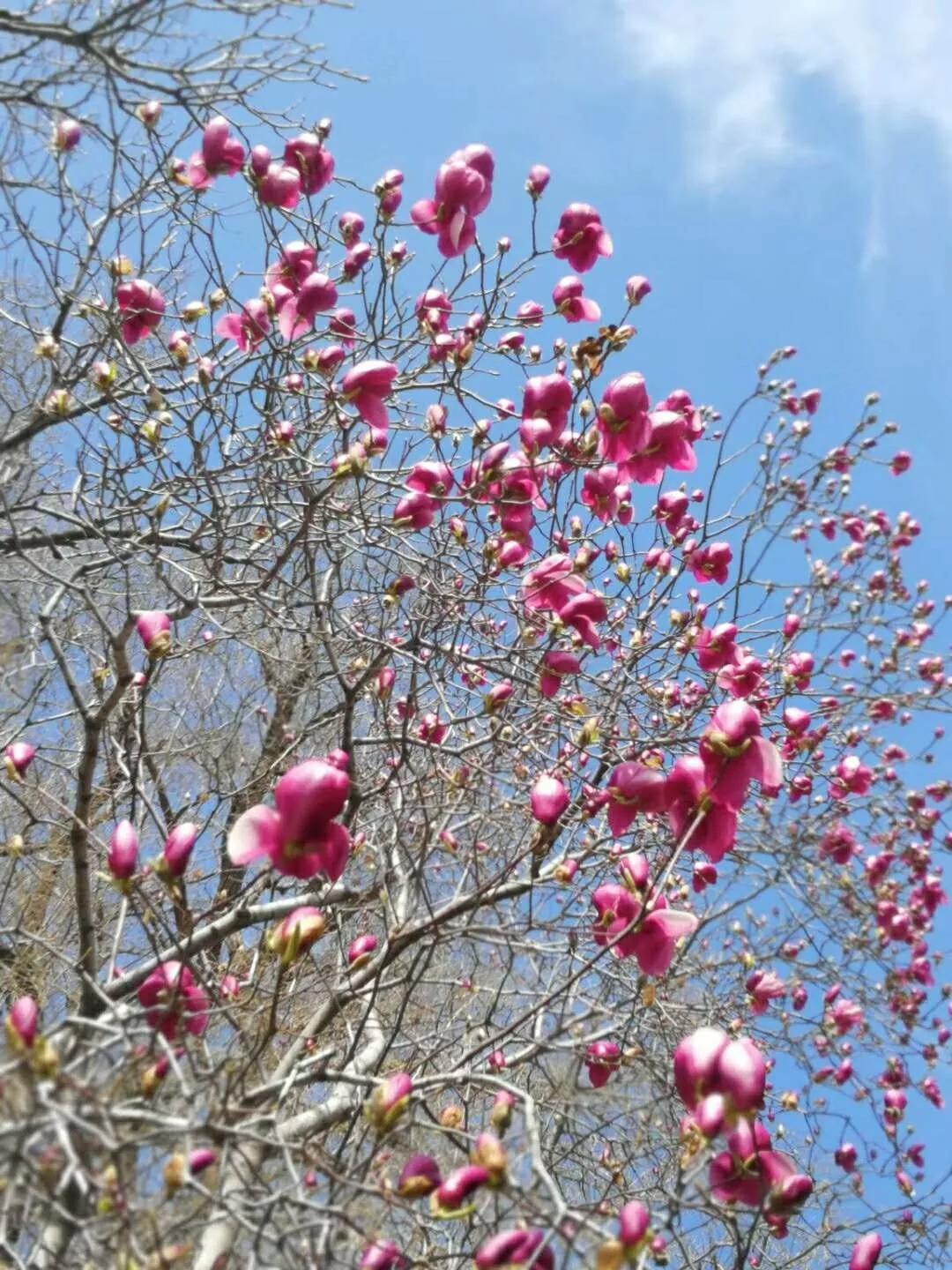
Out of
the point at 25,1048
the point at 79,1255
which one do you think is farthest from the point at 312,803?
the point at 79,1255

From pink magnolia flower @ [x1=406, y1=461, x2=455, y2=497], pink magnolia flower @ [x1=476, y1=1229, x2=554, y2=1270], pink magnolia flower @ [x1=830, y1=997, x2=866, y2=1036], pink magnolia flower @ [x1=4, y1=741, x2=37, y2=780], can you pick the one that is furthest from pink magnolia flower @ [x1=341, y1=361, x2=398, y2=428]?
pink magnolia flower @ [x1=830, y1=997, x2=866, y2=1036]

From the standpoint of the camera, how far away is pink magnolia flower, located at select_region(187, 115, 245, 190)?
7.72 ft

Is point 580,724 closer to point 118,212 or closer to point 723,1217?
point 723,1217

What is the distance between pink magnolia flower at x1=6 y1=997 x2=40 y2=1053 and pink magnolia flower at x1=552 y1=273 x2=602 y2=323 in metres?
2.08

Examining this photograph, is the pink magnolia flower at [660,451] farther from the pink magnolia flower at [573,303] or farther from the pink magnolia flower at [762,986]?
the pink magnolia flower at [762,986]

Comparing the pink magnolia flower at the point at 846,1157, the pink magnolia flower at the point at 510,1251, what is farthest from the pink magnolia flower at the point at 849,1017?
the pink magnolia flower at the point at 510,1251

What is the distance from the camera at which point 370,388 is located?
213cm

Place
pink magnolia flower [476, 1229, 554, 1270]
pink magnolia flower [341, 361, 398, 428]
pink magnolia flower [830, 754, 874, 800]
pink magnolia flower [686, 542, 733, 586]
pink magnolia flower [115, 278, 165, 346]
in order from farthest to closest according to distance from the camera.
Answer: pink magnolia flower [830, 754, 874, 800], pink magnolia flower [686, 542, 733, 586], pink magnolia flower [115, 278, 165, 346], pink magnolia flower [341, 361, 398, 428], pink magnolia flower [476, 1229, 554, 1270]

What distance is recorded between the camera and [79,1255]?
1.10 metres

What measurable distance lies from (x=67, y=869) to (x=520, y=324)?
10.5 feet

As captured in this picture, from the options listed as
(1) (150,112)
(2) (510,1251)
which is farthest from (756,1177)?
(1) (150,112)

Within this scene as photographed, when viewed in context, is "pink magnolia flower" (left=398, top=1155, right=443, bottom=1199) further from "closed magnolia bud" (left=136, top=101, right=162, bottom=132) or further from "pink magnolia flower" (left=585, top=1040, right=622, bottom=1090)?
"closed magnolia bud" (left=136, top=101, right=162, bottom=132)

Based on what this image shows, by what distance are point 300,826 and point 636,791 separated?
631 millimetres

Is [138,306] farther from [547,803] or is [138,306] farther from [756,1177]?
[756,1177]
